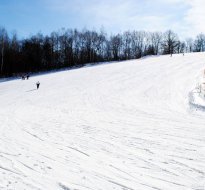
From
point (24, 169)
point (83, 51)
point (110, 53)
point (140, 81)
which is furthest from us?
point (110, 53)

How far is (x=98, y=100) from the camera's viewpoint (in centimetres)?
2447

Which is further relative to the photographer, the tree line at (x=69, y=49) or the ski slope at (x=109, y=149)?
the tree line at (x=69, y=49)

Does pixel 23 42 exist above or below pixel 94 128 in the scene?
above

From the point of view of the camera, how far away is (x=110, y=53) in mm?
92875

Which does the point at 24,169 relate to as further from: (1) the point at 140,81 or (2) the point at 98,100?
(1) the point at 140,81

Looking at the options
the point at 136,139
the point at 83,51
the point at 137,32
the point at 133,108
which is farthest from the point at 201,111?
the point at 137,32

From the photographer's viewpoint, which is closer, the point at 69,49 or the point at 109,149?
the point at 109,149

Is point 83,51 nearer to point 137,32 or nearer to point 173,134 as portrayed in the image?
point 137,32

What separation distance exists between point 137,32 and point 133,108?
89.8 metres

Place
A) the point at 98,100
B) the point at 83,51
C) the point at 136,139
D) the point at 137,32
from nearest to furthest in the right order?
the point at 136,139 → the point at 98,100 → the point at 83,51 → the point at 137,32

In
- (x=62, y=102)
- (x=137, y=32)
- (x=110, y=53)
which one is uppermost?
(x=137, y=32)

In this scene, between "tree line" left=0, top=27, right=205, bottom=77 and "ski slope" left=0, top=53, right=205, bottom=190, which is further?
"tree line" left=0, top=27, right=205, bottom=77

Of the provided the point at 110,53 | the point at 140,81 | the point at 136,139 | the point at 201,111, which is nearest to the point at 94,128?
the point at 136,139

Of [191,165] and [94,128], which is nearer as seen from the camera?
[191,165]
